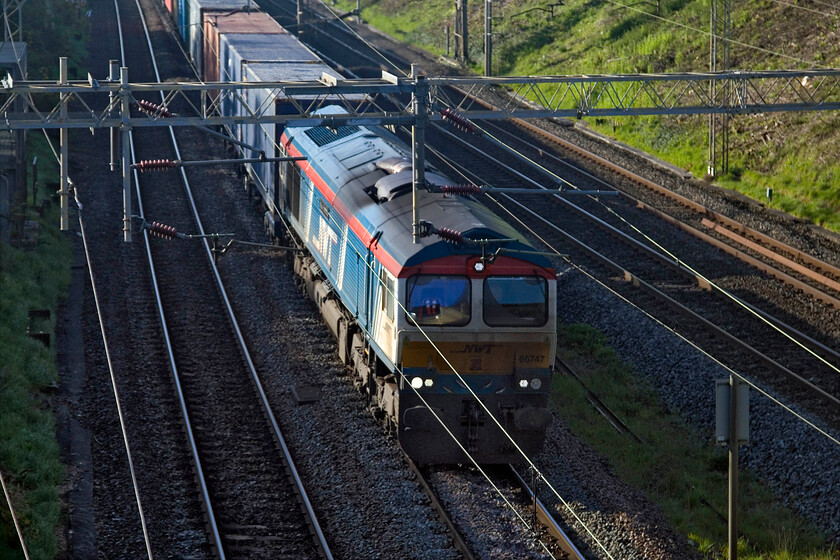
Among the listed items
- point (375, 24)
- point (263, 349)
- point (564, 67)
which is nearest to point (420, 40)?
point (375, 24)

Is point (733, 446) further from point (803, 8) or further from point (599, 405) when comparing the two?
point (803, 8)

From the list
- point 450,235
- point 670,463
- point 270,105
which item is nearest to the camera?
point 450,235

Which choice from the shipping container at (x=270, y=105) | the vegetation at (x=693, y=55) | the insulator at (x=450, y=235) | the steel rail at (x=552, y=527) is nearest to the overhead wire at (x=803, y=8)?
the vegetation at (x=693, y=55)

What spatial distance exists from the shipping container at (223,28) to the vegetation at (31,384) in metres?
7.47

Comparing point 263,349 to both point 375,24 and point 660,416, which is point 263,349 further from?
point 375,24

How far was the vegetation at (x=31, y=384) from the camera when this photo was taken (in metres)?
14.3

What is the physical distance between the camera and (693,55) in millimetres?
41500

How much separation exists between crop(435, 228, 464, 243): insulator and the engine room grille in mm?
7371

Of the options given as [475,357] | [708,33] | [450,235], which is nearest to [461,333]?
[475,357]

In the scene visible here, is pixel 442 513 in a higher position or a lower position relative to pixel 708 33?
lower

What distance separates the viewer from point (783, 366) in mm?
21000

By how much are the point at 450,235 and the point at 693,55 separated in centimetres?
2882

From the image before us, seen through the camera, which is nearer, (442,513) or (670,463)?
(442,513)

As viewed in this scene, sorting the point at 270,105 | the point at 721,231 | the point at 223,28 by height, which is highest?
the point at 223,28
